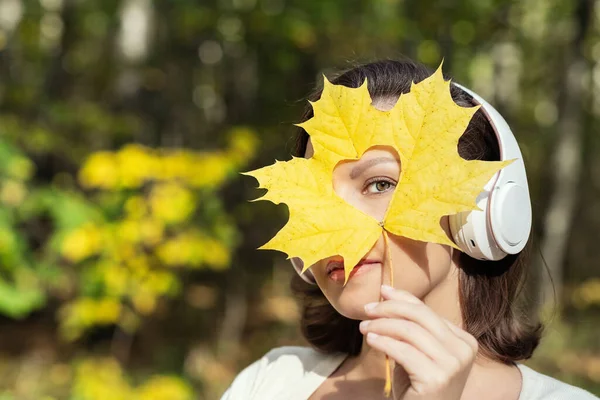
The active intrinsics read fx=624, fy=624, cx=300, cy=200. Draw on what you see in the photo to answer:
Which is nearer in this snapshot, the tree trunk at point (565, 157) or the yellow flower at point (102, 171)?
the yellow flower at point (102, 171)

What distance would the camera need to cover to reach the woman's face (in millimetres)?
1067

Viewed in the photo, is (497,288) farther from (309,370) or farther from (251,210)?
(251,210)

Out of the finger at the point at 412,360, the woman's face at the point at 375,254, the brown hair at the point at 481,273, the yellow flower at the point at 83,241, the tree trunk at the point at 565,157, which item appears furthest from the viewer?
the tree trunk at the point at 565,157

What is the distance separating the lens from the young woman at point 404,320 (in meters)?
0.92

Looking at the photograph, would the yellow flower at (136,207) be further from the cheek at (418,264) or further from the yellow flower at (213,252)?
the cheek at (418,264)

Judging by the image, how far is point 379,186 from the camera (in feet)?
3.62

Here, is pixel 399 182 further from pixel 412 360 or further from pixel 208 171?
pixel 208 171

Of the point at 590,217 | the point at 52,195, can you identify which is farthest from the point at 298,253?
the point at 590,217

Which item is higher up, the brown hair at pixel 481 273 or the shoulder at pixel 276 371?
the brown hair at pixel 481 273

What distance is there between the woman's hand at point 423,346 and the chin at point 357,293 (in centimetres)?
13

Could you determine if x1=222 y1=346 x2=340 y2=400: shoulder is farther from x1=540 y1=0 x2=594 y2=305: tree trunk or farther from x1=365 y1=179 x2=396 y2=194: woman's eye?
x1=540 y1=0 x2=594 y2=305: tree trunk

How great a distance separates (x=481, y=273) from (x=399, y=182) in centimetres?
42

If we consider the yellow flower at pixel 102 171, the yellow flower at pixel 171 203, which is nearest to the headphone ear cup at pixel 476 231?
the yellow flower at pixel 171 203

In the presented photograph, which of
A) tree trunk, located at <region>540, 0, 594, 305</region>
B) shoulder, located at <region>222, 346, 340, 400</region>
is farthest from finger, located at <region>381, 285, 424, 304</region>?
tree trunk, located at <region>540, 0, 594, 305</region>
